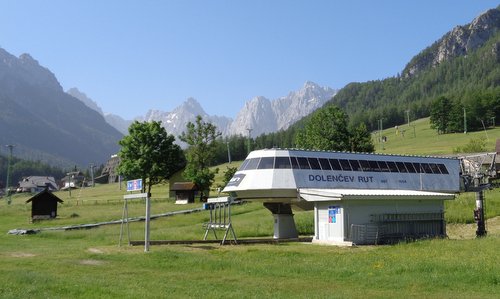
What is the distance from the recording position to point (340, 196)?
32719 millimetres

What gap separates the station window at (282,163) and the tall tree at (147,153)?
41.7m

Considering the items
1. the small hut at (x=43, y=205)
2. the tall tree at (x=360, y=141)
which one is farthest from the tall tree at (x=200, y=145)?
the tall tree at (x=360, y=141)

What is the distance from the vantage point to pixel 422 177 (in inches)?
1746

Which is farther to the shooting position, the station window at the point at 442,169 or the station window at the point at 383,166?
the station window at the point at 442,169

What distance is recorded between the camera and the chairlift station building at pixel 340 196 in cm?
3403

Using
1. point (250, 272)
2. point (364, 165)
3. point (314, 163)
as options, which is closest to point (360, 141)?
point (364, 165)

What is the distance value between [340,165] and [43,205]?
35408mm

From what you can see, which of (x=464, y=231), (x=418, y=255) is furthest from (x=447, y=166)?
(x=418, y=255)

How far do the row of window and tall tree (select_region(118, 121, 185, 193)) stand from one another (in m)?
39.5

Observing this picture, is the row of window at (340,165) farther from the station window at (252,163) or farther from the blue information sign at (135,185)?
the blue information sign at (135,185)

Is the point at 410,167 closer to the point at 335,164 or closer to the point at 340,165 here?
the point at 340,165

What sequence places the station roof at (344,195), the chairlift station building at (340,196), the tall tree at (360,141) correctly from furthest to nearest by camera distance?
the tall tree at (360,141) → the chairlift station building at (340,196) → the station roof at (344,195)

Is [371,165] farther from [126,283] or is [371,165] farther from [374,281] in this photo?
[126,283]

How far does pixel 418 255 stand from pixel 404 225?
12782 mm
